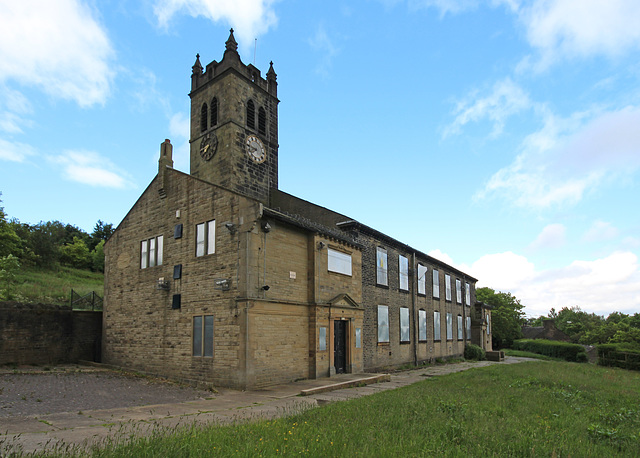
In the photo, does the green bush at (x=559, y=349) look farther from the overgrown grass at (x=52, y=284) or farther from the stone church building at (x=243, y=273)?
the overgrown grass at (x=52, y=284)

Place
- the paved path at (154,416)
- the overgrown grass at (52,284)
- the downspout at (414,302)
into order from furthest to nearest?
1. the overgrown grass at (52,284)
2. the downspout at (414,302)
3. the paved path at (154,416)

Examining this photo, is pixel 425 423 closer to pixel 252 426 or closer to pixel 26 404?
pixel 252 426

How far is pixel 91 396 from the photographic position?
12.3 meters

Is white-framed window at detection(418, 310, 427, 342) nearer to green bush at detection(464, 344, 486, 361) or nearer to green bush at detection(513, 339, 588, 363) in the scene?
green bush at detection(464, 344, 486, 361)

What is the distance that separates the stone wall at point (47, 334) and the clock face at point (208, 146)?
998 centimetres

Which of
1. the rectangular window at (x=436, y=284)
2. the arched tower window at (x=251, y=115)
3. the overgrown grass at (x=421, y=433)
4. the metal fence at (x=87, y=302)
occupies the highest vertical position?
the arched tower window at (x=251, y=115)

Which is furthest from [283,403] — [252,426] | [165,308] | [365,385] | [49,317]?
[49,317]

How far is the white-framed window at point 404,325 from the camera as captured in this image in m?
25.1

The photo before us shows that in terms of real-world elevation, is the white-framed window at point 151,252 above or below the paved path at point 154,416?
above

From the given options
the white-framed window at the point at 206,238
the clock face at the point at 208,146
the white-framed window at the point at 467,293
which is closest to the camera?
the white-framed window at the point at 206,238

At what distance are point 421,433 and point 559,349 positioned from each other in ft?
142

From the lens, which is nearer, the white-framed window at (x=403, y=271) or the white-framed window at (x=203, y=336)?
the white-framed window at (x=203, y=336)

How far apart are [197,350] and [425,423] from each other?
10346 mm

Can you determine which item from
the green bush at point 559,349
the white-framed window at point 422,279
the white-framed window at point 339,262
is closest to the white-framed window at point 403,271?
the white-framed window at point 422,279
